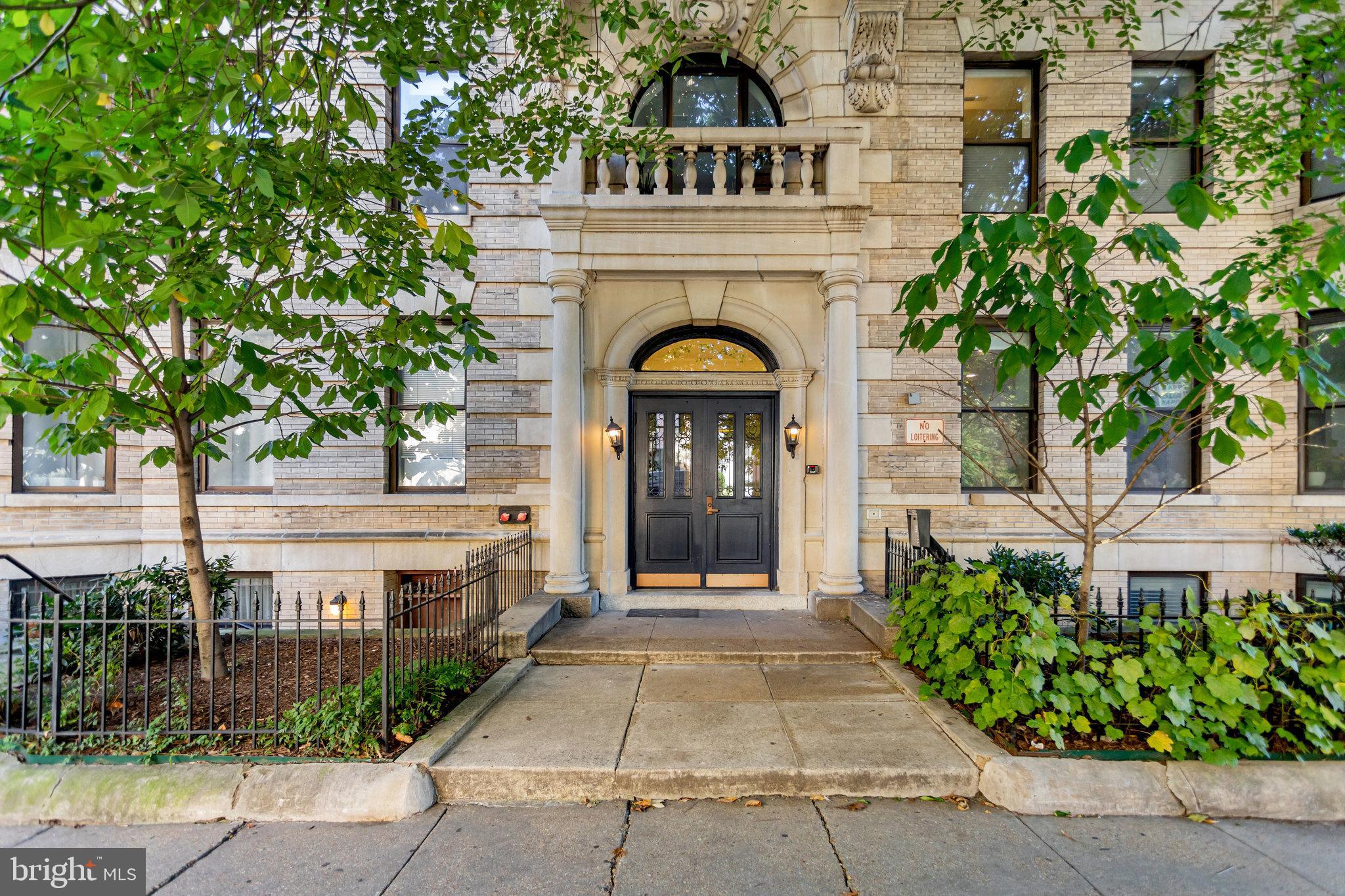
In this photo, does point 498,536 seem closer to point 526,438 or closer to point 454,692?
point 526,438

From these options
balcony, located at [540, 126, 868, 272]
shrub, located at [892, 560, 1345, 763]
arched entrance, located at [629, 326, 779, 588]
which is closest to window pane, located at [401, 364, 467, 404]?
balcony, located at [540, 126, 868, 272]

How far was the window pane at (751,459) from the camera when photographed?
27.0 ft

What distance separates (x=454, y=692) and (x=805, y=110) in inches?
328

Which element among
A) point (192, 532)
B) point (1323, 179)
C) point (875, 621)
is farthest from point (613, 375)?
→ point (1323, 179)

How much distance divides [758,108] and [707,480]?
5521mm

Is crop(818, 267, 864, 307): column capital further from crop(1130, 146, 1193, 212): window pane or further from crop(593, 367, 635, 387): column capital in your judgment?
crop(1130, 146, 1193, 212): window pane

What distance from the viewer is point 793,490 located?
798 centimetres

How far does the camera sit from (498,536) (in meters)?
7.89

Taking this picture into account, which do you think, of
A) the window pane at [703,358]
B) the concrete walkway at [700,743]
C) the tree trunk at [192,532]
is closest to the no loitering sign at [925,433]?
the window pane at [703,358]

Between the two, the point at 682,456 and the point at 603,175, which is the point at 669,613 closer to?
the point at 682,456

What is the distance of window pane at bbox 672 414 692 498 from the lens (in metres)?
8.26

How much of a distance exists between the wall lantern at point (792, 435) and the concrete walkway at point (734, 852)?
16.0 ft

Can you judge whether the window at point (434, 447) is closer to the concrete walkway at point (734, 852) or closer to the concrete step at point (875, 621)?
the concrete walkway at point (734, 852)

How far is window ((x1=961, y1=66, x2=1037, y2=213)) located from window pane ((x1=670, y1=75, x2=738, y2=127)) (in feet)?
11.1
